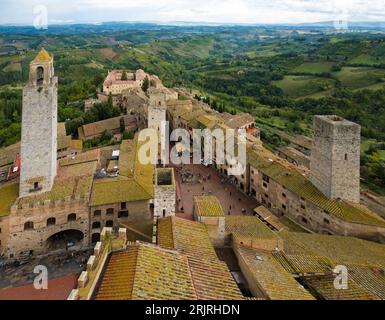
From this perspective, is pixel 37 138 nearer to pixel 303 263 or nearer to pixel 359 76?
pixel 303 263

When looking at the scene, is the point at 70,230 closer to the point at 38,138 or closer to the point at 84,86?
the point at 38,138

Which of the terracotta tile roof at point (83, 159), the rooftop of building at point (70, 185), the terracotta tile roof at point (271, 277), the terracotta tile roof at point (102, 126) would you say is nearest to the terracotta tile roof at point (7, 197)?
the rooftop of building at point (70, 185)

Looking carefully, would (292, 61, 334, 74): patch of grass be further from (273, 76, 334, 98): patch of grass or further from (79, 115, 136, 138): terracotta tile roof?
(79, 115, 136, 138): terracotta tile roof

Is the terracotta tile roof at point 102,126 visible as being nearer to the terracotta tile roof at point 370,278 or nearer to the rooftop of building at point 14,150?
the rooftop of building at point 14,150

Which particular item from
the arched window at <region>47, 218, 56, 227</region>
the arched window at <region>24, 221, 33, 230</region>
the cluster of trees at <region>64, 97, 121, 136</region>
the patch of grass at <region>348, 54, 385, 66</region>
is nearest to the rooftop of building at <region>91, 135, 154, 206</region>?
the arched window at <region>47, 218, 56, 227</region>

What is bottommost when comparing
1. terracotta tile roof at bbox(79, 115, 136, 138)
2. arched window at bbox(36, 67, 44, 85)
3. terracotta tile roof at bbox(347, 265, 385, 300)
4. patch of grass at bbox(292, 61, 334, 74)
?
terracotta tile roof at bbox(347, 265, 385, 300)

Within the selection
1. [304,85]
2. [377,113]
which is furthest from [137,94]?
[304,85]

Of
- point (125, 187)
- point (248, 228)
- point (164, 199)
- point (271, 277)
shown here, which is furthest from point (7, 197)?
point (271, 277)
